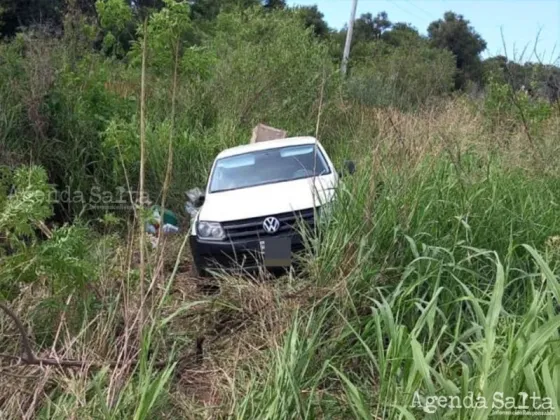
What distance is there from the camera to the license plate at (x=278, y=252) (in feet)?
13.6

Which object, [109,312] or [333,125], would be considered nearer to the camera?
[109,312]

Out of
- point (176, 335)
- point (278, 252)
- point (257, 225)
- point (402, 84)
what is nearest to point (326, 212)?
point (278, 252)

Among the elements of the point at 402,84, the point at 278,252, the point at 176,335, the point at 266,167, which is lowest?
the point at 176,335

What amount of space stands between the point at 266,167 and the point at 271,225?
1.51m

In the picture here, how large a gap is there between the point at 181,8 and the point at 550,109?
613cm

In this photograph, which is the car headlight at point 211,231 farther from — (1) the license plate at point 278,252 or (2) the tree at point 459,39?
(2) the tree at point 459,39

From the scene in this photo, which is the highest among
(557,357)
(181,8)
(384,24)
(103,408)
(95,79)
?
(384,24)

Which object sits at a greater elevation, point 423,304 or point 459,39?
point 459,39

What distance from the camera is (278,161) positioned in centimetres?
624

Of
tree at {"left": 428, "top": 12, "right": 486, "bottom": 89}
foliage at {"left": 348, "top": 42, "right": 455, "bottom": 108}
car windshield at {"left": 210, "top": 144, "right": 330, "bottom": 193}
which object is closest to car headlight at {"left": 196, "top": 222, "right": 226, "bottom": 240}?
car windshield at {"left": 210, "top": 144, "right": 330, "bottom": 193}

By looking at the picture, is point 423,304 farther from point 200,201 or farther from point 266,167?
point 200,201

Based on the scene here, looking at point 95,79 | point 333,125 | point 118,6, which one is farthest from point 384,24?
point 118,6

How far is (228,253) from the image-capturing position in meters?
4.81

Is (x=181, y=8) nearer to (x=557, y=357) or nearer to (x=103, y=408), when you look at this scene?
(x=103, y=408)
